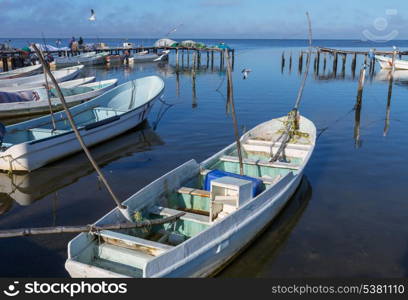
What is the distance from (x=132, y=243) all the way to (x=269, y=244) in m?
3.51

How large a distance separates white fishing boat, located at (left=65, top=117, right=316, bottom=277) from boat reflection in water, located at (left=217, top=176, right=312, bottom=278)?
303 millimetres

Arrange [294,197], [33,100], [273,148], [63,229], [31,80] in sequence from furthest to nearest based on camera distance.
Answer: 1. [31,80]
2. [33,100]
3. [273,148]
4. [294,197]
5. [63,229]

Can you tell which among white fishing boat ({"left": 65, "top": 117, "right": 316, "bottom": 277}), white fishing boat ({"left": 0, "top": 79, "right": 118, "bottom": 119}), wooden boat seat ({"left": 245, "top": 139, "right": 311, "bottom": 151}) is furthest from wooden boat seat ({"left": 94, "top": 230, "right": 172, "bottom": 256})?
white fishing boat ({"left": 0, "top": 79, "right": 118, "bottom": 119})

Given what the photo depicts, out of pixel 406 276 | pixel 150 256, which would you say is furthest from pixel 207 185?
pixel 406 276

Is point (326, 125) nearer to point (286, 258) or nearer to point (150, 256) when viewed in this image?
point (286, 258)

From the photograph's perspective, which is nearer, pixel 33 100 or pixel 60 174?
pixel 60 174

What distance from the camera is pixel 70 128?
1562 centimetres

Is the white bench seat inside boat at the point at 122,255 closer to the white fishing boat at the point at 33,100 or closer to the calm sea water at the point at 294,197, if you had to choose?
the calm sea water at the point at 294,197

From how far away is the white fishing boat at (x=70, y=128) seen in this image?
12.3 meters

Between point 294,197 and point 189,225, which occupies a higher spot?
point 189,225

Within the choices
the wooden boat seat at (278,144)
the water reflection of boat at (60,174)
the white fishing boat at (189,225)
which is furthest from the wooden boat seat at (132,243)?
the wooden boat seat at (278,144)

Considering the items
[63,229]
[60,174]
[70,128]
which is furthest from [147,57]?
[63,229]

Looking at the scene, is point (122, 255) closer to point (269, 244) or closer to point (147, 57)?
point (269, 244)

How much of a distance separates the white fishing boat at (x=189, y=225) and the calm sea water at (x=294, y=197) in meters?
0.92
